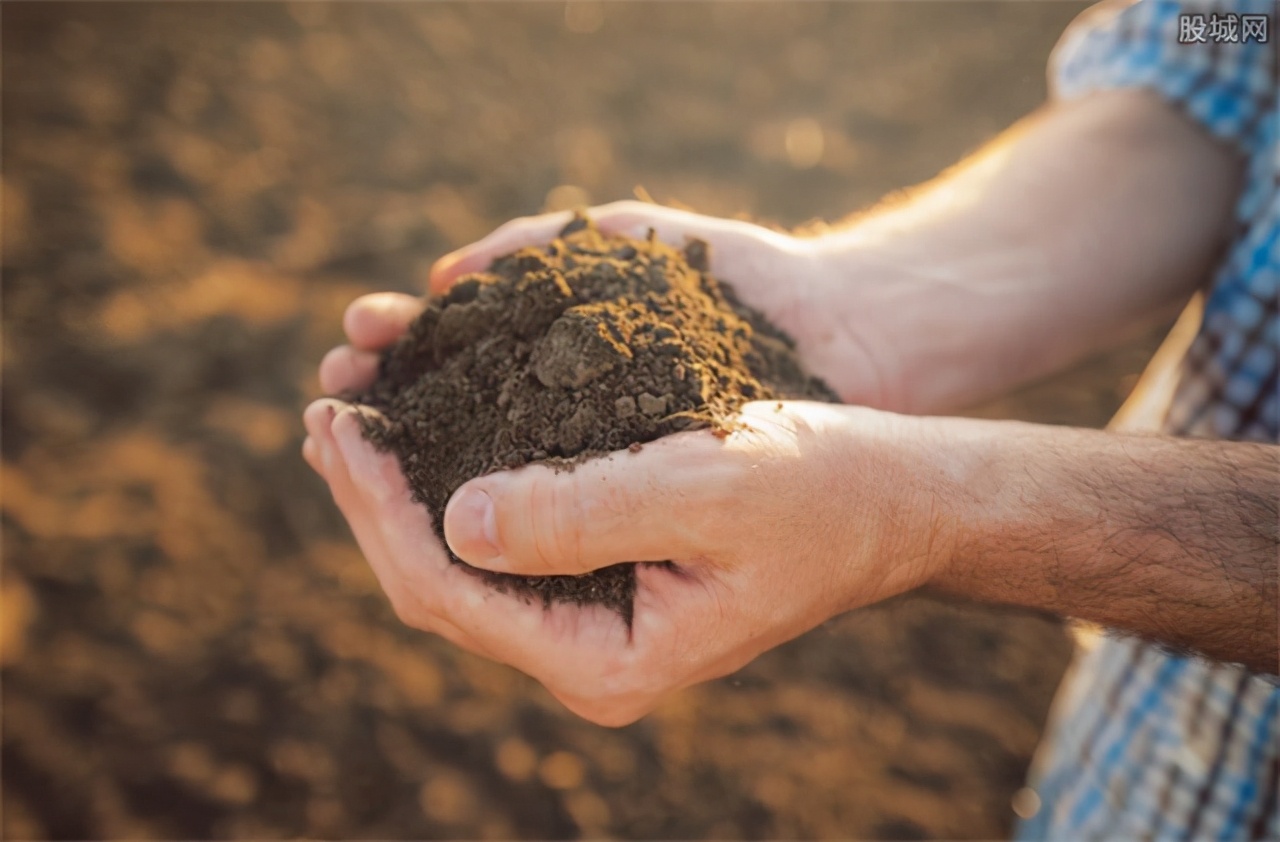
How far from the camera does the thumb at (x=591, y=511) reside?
1.23 metres

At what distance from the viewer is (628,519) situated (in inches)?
48.3

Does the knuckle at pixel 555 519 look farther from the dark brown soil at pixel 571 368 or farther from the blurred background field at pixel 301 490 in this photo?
the blurred background field at pixel 301 490

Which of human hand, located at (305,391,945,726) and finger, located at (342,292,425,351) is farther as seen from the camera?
finger, located at (342,292,425,351)

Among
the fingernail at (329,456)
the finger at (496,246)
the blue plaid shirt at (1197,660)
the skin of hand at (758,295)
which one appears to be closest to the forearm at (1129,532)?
the blue plaid shirt at (1197,660)

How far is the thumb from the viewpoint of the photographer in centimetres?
123

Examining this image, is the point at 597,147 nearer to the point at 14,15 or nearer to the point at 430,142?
the point at 430,142

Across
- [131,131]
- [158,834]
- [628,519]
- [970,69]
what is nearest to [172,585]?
[158,834]

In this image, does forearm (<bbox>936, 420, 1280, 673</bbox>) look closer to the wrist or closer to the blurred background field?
the wrist

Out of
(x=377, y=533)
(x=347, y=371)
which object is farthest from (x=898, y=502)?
(x=347, y=371)

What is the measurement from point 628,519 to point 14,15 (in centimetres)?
519

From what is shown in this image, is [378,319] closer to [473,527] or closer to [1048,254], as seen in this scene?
[473,527]

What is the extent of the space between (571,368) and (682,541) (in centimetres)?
38

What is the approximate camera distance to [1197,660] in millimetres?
→ 1490

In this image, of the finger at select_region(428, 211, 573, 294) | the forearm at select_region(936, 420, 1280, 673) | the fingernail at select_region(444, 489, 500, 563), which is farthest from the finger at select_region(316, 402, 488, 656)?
the forearm at select_region(936, 420, 1280, 673)
